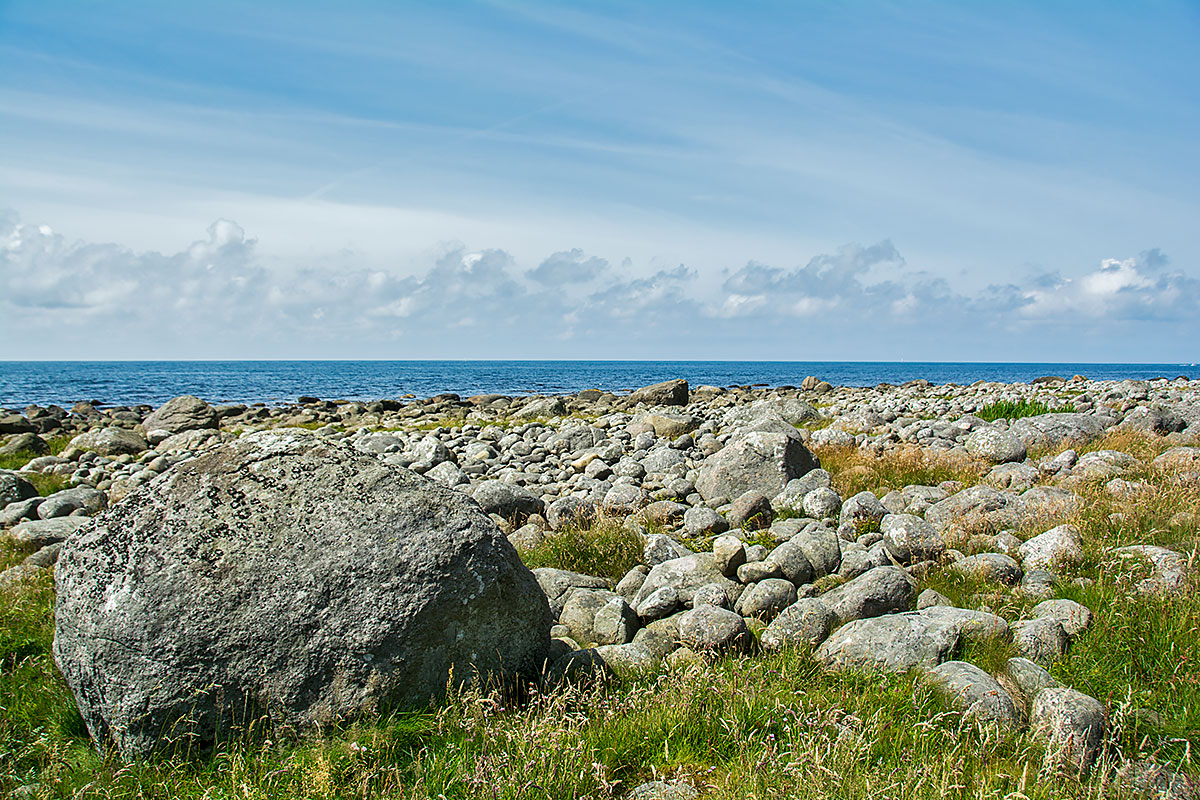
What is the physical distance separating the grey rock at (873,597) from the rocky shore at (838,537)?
17 mm

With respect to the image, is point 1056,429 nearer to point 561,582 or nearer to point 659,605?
point 659,605

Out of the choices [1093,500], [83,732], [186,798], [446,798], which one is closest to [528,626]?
[446,798]

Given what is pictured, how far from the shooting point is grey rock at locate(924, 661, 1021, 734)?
410 centimetres

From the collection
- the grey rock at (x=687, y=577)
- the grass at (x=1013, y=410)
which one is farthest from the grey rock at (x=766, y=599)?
the grass at (x=1013, y=410)

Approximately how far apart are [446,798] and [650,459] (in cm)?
1077

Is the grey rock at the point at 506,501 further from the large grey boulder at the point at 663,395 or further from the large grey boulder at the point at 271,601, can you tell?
the large grey boulder at the point at 663,395

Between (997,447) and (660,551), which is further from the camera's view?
(997,447)

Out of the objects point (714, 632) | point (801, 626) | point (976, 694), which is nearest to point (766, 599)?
point (801, 626)

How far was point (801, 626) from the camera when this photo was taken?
5441 millimetres

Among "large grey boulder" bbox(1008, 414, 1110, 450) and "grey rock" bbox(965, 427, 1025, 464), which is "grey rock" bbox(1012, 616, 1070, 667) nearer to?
"grey rock" bbox(965, 427, 1025, 464)

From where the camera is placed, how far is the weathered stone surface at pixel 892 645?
4.79m

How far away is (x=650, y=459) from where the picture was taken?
14031mm

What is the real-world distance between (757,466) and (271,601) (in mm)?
7755

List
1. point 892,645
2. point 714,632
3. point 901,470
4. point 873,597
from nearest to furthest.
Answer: point 892,645 → point 714,632 → point 873,597 → point 901,470
